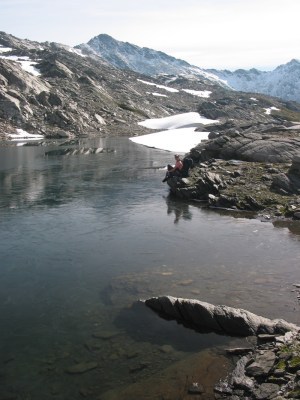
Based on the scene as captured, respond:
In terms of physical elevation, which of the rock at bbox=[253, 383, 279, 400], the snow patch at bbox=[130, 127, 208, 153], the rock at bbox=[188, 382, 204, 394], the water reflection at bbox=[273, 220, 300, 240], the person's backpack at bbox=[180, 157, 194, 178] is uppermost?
the snow patch at bbox=[130, 127, 208, 153]

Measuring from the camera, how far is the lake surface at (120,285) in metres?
15.3

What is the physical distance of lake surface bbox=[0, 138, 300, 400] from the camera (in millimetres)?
15289

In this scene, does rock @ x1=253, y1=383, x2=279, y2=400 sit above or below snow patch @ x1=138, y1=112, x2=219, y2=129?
below

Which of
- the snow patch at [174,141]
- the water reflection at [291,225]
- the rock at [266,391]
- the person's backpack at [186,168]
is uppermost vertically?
the snow patch at [174,141]

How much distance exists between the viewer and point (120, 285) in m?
22.2

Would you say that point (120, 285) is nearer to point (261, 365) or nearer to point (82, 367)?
point (82, 367)

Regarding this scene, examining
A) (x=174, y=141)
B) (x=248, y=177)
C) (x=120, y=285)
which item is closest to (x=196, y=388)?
(x=120, y=285)

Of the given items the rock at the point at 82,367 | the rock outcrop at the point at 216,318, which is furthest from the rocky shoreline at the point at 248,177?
the rock at the point at 82,367

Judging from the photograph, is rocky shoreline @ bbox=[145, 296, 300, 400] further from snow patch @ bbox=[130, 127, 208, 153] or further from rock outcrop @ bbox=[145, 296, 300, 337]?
snow patch @ bbox=[130, 127, 208, 153]

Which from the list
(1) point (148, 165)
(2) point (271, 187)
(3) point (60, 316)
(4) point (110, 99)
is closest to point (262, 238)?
(2) point (271, 187)

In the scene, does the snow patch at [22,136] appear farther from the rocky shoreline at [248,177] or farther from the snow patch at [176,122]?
the rocky shoreline at [248,177]

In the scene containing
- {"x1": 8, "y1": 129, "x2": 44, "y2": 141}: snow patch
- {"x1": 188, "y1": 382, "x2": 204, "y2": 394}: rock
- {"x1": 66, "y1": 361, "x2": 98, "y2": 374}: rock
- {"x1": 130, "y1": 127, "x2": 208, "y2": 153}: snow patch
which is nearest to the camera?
{"x1": 188, "y1": 382, "x2": 204, "y2": 394}: rock

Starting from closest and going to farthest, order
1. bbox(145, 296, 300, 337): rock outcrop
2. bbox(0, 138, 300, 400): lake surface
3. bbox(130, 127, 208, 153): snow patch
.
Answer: bbox(0, 138, 300, 400): lake surface, bbox(145, 296, 300, 337): rock outcrop, bbox(130, 127, 208, 153): snow patch

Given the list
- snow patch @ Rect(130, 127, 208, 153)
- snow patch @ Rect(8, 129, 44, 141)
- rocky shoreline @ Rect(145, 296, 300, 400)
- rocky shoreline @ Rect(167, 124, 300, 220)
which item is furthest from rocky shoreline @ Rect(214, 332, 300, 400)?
snow patch @ Rect(8, 129, 44, 141)
